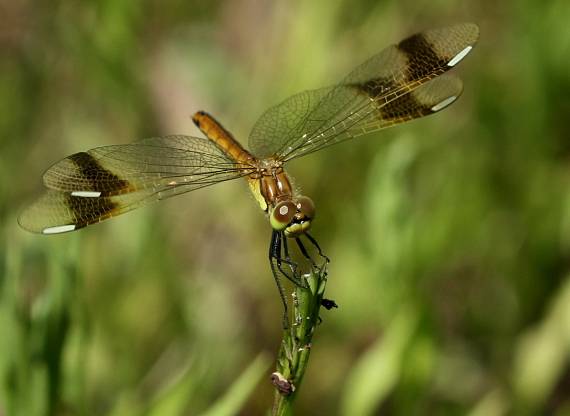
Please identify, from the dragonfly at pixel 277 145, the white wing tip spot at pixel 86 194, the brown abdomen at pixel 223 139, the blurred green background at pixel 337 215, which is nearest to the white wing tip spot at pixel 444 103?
the dragonfly at pixel 277 145

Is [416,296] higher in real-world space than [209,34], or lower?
lower

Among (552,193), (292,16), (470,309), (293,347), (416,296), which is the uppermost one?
(292,16)

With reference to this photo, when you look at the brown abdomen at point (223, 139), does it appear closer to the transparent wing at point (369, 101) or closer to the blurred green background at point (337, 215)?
the transparent wing at point (369, 101)

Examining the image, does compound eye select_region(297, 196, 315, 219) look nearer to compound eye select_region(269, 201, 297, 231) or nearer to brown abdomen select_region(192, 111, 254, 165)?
compound eye select_region(269, 201, 297, 231)

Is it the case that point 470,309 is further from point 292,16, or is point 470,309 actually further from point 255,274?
point 292,16

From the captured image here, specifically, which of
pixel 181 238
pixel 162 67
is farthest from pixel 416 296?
pixel 162 67

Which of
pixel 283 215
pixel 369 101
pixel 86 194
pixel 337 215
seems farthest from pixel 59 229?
pixel 337 215
